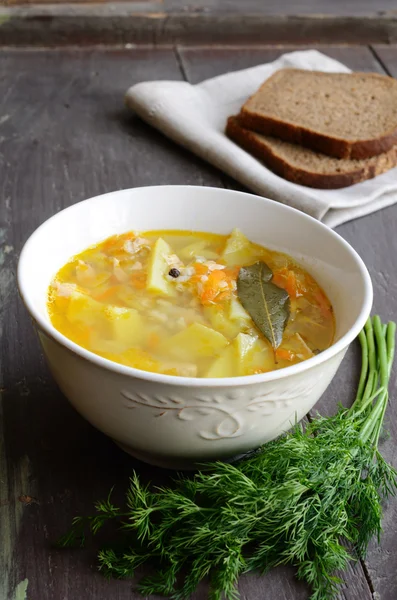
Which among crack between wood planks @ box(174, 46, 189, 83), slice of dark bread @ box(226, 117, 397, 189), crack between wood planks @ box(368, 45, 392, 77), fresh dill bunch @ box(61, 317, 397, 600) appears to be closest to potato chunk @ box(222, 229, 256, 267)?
fresh dill bunch @ box(61, 317, 397, 600)

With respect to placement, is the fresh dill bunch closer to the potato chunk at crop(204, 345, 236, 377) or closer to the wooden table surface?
the wooden table surface

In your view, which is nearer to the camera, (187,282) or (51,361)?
(51,361)

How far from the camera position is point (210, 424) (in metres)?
1.58

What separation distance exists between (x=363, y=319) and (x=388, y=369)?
19.9 inches

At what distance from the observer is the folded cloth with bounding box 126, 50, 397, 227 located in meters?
2.97

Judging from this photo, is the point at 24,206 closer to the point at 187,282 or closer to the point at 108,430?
the point at 187,282

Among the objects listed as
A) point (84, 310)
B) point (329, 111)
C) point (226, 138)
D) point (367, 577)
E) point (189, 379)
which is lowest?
point (226, 138)

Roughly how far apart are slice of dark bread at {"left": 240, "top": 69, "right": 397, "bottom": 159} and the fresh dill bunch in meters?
1.82

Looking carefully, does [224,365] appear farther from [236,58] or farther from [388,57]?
[388,57]

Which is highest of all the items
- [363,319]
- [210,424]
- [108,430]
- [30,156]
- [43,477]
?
[363,319]

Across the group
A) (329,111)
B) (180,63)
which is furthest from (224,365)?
(180,63)

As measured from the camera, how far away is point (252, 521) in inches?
60.8

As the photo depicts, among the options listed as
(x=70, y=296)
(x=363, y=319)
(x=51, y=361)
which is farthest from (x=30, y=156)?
(x=363, y=319)

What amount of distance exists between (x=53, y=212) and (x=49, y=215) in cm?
2
